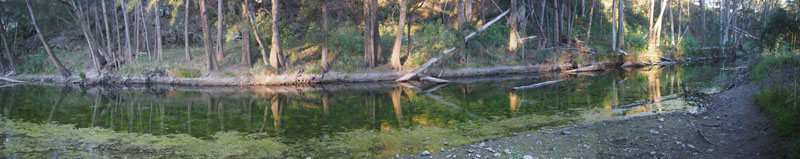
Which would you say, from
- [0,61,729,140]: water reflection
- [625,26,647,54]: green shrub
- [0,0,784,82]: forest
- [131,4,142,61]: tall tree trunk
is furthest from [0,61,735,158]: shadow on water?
[625,26,647,54]: green shrub

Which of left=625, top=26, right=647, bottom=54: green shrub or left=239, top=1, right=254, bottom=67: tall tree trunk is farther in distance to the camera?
left=625, top=26, right=647, bottom=54: green shrub

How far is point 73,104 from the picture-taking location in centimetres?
2039

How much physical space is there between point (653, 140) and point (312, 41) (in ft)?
74.9

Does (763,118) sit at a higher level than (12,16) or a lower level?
lower

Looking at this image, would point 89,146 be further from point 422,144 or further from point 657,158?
point 657,158

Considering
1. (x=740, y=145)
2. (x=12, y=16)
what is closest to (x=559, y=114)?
(x=740, y=145)

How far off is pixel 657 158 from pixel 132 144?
10.1m

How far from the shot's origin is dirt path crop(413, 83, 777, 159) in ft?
26.4

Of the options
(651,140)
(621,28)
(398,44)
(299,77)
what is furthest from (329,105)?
(621,28)

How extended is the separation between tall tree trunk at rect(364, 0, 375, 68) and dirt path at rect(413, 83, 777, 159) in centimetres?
1806

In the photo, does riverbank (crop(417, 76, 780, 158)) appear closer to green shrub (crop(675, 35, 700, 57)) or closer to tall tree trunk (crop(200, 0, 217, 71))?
tall tree trunk (crop(200, 0, 217, 71))

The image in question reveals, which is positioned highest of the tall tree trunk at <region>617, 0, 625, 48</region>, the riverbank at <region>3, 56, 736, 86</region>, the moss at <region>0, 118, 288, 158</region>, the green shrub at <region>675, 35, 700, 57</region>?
the tall tree trunk at <region>617, 0, 625, 48</region>

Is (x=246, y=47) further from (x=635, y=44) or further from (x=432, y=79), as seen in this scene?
(x=635, y=44)

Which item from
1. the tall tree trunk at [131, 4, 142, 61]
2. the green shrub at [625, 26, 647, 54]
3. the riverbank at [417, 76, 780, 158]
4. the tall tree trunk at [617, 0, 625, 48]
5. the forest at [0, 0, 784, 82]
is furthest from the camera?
the green shrub at [625, 26, 647, 54]
